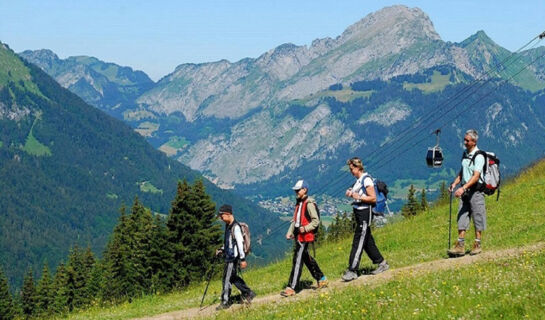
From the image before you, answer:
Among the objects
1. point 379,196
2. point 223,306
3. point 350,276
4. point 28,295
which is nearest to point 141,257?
point 28,295

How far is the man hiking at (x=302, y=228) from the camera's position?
57.7 feet

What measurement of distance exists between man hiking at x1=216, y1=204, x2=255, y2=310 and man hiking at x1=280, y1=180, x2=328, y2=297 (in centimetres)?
130

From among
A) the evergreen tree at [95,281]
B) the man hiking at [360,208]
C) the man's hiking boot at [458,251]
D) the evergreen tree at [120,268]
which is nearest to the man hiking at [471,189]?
the man's hiking boot at [458,251]

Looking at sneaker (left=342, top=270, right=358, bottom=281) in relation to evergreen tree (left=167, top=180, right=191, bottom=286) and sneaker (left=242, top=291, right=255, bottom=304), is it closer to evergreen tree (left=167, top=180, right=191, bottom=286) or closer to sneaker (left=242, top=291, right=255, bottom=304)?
sneaker (left=242, top=291, right=255, bottom=304)

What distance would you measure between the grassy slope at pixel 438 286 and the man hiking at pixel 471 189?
7.18ft

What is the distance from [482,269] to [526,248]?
13.6ft

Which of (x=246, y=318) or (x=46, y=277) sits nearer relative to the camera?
(x=246, y=318)

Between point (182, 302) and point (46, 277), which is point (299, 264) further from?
point (46, 277)

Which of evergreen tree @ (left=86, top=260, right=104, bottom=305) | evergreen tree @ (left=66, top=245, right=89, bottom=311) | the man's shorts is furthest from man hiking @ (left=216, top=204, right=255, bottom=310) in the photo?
evergreen tree @ (left=66, top=245, right=89, bottom=311)

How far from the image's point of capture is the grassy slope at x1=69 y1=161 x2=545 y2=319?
1220 centimetres

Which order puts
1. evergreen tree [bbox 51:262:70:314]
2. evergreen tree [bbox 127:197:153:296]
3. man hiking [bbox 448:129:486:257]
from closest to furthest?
1. man hiking [bbox 448:129:486:257]
2. evergreen tree [bbox 127:197:153:296]
3. evergreen tree [bbox 51:262:70:314]

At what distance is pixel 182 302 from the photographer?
23062 mm

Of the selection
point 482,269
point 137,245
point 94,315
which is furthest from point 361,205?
point 137,245

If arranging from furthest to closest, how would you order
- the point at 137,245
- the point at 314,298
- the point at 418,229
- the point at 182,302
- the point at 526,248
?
the point at 137,245, the point at 418,229, the point at 182,302, the point at 526,248, the point at 314,298
